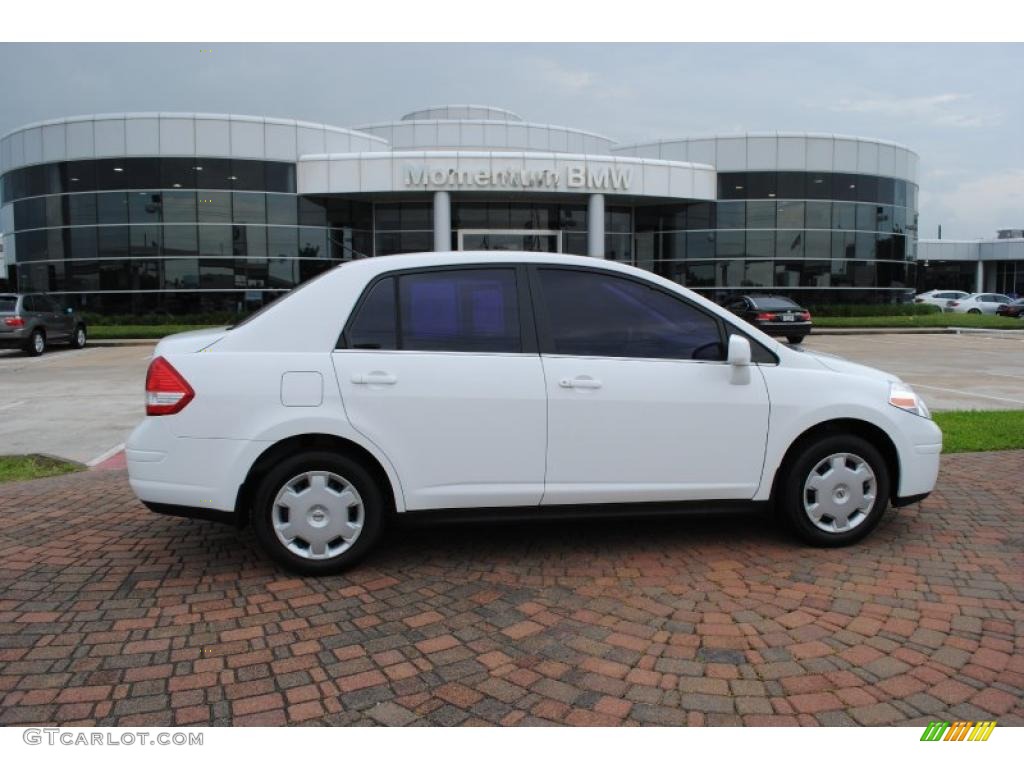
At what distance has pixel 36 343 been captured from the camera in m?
21.0

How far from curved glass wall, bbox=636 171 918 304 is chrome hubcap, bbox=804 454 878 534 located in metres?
29.0

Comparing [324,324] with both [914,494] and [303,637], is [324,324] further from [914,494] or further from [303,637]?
[914,494]

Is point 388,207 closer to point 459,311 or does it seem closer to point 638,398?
point 459,311

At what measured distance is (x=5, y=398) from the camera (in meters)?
12.4

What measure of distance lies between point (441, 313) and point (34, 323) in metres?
20.5

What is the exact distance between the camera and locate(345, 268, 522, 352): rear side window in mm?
4289

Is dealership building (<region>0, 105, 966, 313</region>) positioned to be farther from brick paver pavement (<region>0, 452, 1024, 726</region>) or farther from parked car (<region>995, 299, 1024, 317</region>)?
brick paver pavement (<region>0, 452, 1024, 726</region>)

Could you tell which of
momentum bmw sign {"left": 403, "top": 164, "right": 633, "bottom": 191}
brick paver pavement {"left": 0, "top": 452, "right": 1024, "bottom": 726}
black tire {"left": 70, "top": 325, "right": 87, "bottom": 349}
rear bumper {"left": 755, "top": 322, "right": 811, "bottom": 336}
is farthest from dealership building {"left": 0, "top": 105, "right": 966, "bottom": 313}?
brick paver pavement {"left": 0, "top": 452, "right": 1024, "bottom": 726}

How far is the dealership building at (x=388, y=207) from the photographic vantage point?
28891 millimetres

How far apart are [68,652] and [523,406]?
237 cm

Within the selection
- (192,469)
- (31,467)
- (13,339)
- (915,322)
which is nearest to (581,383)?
(192,469)

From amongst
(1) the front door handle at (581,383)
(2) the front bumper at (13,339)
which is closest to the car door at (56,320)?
(2) the front bumper at (13,339)

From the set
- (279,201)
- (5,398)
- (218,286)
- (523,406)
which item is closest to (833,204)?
(279,201)
